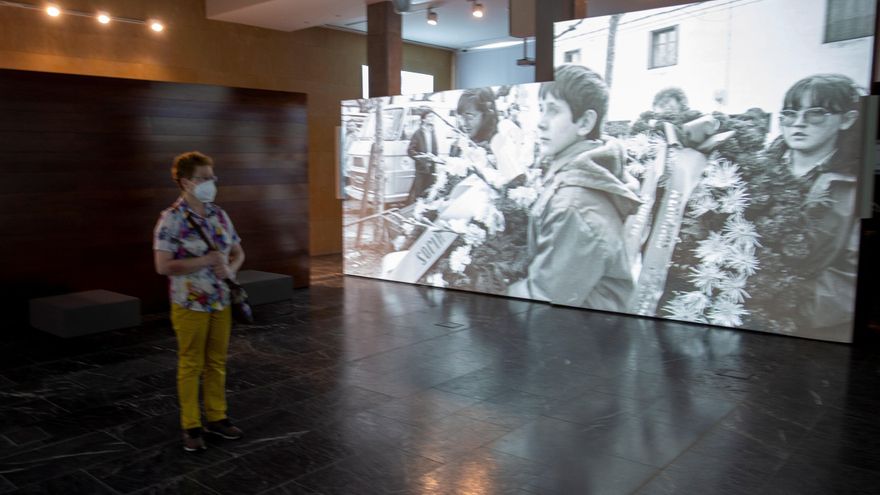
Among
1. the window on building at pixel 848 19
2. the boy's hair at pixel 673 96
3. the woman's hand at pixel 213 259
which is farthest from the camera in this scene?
the boy's hair at pixel 673 96

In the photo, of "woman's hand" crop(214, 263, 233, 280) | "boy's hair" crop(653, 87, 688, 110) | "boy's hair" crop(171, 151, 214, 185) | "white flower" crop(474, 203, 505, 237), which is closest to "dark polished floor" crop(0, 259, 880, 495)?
"woman's hand" crop(214, 263, 233, 280)

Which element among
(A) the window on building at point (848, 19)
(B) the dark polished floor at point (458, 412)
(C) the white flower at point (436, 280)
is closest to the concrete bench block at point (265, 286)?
(B) the dark polished floor at point (458, 412)

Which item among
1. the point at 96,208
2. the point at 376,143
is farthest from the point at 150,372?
the point at 376,143

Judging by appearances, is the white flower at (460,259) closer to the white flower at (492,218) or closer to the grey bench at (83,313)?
the white flower at (492,218)

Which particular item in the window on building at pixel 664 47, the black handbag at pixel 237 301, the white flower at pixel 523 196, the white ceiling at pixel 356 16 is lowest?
the black handbag at pixel 237 301

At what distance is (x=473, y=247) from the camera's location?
8.55 m

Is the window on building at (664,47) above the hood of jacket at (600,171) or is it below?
above

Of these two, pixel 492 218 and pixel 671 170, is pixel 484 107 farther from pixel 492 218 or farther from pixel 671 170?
pixel 671 170

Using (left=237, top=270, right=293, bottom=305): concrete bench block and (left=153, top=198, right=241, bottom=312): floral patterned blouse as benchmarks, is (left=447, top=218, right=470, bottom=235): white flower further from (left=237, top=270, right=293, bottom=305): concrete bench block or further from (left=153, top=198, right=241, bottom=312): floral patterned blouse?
(left=153, top=198, right=241, bottom=312): floral patterned blouse

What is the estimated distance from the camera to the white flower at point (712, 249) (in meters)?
6.58

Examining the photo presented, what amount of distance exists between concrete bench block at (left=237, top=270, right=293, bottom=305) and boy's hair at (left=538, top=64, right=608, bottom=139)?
3875mm

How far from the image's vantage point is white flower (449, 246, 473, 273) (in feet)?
28.3

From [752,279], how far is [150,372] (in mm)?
5486

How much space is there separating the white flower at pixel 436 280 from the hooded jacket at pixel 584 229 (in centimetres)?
142
